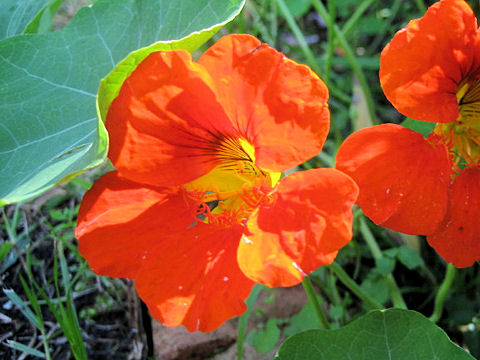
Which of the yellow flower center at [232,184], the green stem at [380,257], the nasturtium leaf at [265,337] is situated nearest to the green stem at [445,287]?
the green stem at [380,257]

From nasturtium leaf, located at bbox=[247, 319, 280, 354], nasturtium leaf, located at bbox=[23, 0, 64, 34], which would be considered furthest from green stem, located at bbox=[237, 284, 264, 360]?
nasturtium leaf, located at bbox=[23, 0, 64, 34]

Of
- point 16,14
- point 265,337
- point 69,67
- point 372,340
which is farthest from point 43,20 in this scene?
point 372,340

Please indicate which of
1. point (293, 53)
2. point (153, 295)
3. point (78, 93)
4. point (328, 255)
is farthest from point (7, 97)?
point (293, 53)

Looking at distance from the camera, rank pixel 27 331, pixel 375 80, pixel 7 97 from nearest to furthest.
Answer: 1. pixel 7 97
2. pixel 27 331
3. pixel 375 80

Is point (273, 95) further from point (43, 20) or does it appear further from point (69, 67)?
point (43, 20)

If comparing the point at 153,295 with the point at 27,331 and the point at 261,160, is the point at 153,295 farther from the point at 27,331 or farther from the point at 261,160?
the point at 27,331

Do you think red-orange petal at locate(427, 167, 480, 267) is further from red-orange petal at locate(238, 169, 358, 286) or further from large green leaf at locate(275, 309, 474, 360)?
red-orange petal at locate(238, 169, 358, 286)

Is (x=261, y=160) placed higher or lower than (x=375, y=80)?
higher
